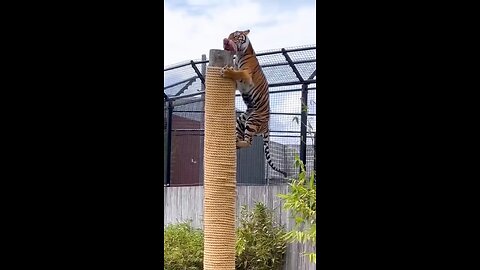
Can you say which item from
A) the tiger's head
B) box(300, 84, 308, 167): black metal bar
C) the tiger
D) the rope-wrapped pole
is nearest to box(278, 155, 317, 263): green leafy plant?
box(300, 84, 308, 167): black metal bar

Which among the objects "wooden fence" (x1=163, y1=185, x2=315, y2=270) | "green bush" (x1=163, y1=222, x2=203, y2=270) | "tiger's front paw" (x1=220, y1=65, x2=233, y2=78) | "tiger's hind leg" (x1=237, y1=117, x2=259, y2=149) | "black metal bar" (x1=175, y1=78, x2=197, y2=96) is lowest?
"green bush" (x1=163, y1=222, x2=203, y2=270)

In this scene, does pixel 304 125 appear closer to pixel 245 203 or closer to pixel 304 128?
pixel 304 128

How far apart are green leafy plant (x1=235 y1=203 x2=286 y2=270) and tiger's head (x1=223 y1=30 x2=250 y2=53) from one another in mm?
1416

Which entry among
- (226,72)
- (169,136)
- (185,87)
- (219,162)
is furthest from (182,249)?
(226,72)

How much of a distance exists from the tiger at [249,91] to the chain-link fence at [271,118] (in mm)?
144

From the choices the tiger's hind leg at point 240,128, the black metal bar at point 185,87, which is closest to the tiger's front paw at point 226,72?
the tiger's hind leg at point 240,128

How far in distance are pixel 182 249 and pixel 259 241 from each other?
437 mm

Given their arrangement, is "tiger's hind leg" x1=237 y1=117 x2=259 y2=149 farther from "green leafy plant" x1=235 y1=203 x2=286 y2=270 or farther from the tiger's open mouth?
"green leafy plant" x1=235 y1=203 x2=286 y2=270

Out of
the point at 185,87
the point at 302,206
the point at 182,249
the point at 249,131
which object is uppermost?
the point at 185,87

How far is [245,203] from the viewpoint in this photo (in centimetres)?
362

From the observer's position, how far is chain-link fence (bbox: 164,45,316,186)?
2889 mm

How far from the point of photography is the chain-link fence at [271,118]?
2.89 m
